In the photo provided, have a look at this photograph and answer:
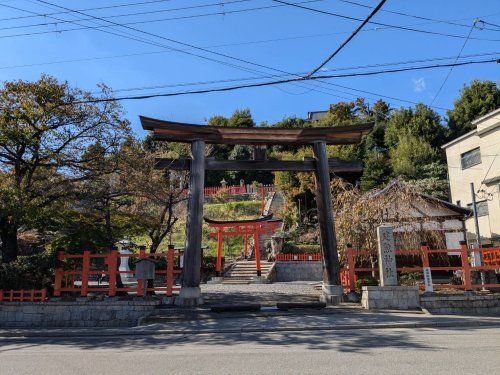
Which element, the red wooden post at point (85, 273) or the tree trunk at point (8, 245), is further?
the tree trunk at point (8, 245)

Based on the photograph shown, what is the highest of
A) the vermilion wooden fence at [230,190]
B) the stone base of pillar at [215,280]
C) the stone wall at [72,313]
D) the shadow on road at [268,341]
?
the vermilion wooden fence at [230,190]

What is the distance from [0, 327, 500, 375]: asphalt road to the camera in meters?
6.15

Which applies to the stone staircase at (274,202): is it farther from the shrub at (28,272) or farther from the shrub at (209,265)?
the shrub at (28,272)

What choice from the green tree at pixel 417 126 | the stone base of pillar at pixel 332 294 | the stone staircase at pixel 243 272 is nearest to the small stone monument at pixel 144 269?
the stone base of pillar at pixel 332 294

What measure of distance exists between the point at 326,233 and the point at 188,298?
4997 mm

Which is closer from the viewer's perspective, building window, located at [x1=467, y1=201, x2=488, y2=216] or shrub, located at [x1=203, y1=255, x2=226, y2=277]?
building window, located at [x1=467, y1=201, x2=488, y2=216]

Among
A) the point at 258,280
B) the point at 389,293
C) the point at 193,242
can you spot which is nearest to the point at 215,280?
the point at 258,280

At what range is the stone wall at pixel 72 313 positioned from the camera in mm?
12336

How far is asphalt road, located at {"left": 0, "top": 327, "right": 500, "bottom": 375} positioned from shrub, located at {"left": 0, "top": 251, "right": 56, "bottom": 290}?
3884 mm

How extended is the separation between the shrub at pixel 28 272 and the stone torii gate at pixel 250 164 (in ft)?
15.9

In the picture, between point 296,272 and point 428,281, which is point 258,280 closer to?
point 296,272

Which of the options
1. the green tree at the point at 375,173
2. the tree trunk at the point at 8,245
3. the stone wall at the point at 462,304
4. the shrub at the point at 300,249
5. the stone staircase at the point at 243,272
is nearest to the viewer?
the stone wall at the point at 462,304

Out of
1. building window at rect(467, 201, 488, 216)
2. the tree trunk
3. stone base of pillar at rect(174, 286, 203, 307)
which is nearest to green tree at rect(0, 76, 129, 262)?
the tree trunk

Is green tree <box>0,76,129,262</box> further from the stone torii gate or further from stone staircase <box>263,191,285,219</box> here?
stone staircase <box>263,191,285,219</box>
